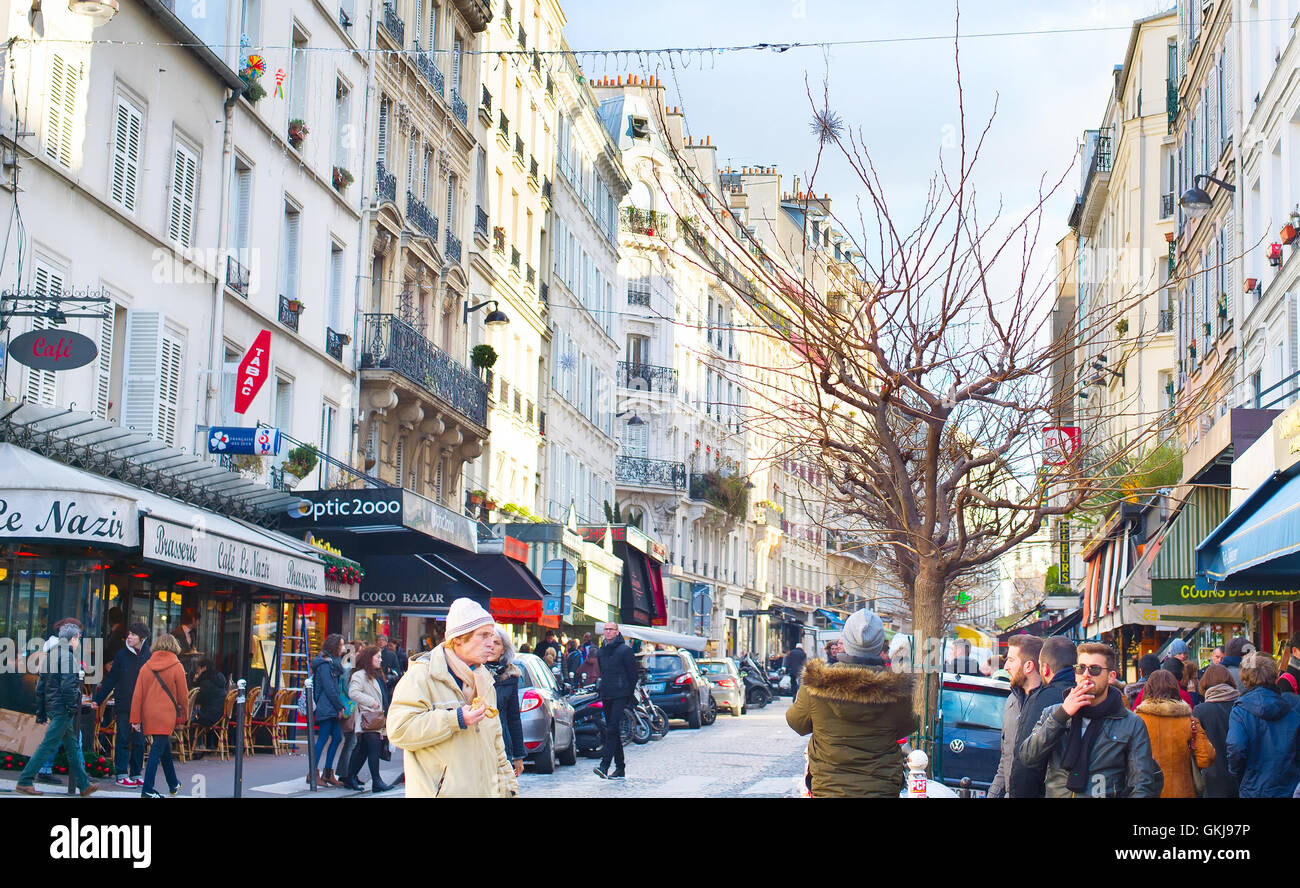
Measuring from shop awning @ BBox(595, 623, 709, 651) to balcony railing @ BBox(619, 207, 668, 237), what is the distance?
19.4m

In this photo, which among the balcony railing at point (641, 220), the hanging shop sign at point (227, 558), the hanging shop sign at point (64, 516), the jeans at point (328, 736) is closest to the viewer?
the hanging shop sign at point (64, 516)

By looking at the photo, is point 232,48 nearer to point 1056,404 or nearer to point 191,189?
point 191,189

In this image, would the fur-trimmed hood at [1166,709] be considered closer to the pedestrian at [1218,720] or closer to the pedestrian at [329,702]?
the pedestrian at [1218,720]

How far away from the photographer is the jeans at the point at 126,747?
15.2 meters

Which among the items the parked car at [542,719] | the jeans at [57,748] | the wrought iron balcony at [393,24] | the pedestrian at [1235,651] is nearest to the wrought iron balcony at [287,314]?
the wrought iron balcony at [393,24]

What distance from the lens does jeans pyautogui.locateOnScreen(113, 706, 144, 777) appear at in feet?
49.7

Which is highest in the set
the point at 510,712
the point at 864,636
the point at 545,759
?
the point at 864,636

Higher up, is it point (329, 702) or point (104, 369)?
point (104, 369)

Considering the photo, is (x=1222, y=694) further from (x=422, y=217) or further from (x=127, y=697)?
(x=422, y=217)

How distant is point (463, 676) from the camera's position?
7.00m

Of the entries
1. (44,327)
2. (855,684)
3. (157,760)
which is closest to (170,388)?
(44,327)

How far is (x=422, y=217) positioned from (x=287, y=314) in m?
7.11

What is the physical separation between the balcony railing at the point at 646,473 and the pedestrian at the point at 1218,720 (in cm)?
4891
